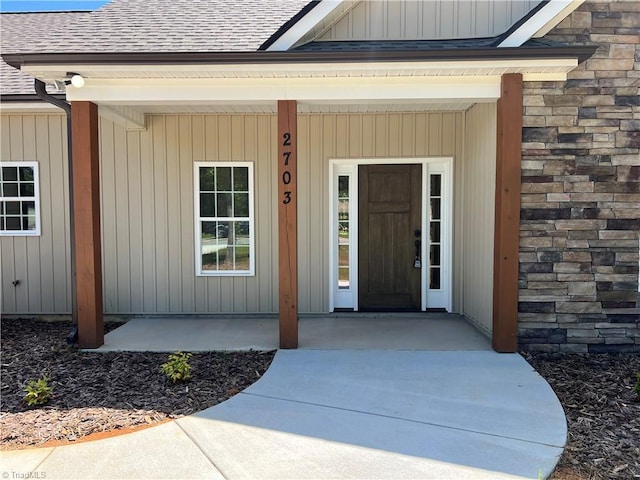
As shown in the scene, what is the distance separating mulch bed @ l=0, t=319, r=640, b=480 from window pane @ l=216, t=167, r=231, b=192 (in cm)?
264

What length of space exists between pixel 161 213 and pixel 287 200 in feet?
8.88

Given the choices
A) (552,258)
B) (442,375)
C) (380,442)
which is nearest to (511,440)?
(380,442)

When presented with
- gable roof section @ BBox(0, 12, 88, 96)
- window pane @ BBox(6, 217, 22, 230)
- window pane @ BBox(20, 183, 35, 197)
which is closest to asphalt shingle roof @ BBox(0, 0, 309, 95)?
gable roof section @ BBox(0, 12, 88, 96)

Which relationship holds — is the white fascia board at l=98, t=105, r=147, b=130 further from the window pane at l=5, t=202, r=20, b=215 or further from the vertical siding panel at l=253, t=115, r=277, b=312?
the window pane at l=5, t=202, r=20, b=215

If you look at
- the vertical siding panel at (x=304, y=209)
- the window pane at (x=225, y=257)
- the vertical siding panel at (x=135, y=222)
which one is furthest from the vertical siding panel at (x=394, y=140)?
the vertical siding panel at (x=135, y=222)

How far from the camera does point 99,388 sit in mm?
3980

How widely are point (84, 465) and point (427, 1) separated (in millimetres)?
5732

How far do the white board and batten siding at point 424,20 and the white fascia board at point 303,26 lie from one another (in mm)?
450

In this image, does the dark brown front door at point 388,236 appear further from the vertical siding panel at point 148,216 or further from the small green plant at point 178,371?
the small green plant at point 178,371

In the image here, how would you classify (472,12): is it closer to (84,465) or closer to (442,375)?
(442,375)

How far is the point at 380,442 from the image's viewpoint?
3.00 m

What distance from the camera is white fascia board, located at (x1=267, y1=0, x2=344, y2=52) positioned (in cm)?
A: 489

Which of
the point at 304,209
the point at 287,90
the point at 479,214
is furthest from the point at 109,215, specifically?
the point at 479,214

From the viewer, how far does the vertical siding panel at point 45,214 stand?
21.2 ft
